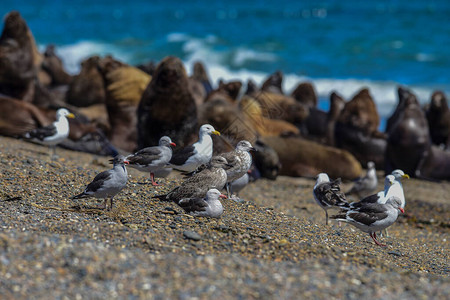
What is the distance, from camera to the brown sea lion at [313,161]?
1143 cm

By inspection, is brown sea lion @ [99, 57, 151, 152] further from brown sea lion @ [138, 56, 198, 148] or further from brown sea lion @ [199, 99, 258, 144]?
brown sea lion @ [199, 99, 258, 144]

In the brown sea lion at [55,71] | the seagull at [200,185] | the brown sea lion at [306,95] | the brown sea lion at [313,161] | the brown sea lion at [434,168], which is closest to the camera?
the seagull at [200,185]

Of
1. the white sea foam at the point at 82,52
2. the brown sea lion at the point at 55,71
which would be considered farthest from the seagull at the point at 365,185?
the white sea foam at the point at 82,52

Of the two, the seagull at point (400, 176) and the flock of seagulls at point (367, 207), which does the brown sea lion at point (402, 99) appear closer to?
the seagull at point (400, 176)

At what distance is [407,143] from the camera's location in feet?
40.1

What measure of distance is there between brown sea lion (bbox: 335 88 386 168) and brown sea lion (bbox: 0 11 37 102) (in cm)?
628

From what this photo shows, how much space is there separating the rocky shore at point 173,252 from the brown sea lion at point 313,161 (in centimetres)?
342

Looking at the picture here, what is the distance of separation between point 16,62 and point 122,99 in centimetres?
221

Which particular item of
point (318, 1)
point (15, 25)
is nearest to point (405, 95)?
point (15, 25)

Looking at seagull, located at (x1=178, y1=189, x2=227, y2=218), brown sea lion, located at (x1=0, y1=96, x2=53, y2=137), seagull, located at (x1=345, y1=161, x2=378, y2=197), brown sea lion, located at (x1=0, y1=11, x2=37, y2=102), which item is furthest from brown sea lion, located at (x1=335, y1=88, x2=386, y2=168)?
seagull, located at (x1=178, y1=189, x2=227, y2=218)

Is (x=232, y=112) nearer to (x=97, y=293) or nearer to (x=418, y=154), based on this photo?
(x=418, y=154)

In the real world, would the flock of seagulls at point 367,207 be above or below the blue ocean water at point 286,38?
above

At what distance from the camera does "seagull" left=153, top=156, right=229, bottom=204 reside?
6.13 m

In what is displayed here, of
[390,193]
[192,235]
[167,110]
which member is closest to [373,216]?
[390,193]
